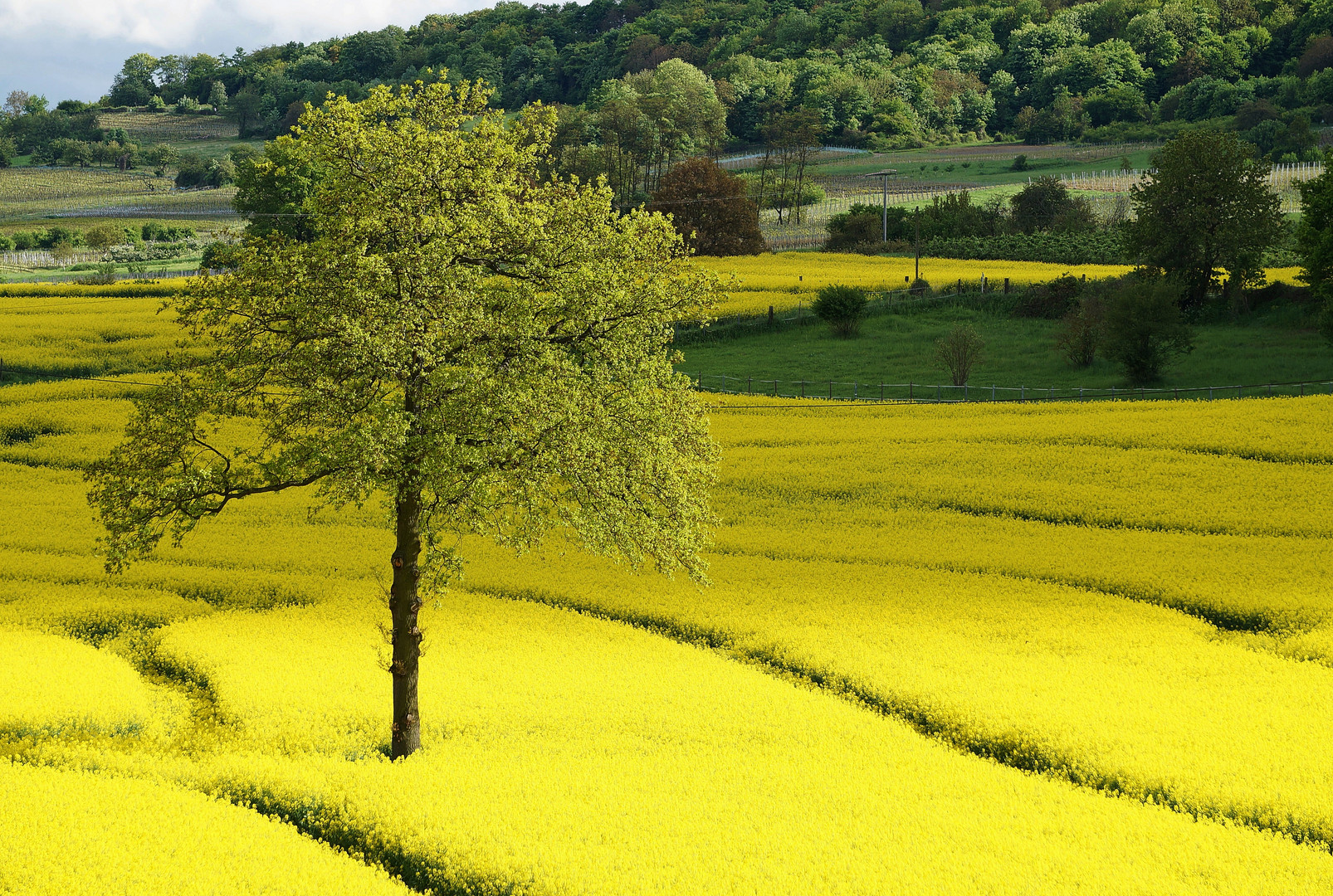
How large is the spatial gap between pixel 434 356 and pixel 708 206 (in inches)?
3490

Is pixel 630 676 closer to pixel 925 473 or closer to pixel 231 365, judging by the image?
pixel 231 365

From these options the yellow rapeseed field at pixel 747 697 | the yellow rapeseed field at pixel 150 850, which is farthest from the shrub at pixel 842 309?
the yellow rapeseed field at pixel 150 850

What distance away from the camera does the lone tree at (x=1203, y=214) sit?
65.3 metres

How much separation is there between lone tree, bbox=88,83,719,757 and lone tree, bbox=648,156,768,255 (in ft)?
278

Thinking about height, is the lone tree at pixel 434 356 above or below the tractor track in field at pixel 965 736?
above

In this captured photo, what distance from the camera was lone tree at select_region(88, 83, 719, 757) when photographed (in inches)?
631

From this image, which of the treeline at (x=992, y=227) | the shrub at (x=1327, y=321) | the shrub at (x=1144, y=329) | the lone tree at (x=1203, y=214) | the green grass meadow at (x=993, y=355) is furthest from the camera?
the treeline at (x=992, y=227)

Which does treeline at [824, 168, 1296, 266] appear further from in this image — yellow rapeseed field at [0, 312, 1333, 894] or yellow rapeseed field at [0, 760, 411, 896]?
yellow rapeseed field at [0, 760, 411, 896]

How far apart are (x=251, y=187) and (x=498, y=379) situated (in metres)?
87.3

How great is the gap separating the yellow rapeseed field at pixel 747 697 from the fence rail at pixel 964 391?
13.6 metres

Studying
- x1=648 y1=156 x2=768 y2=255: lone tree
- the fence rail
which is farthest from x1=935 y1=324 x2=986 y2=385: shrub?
x1=648 y1=156 x2=768 y2=255: lone tree

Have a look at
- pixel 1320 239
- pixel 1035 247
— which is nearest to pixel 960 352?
pixel 1320 239

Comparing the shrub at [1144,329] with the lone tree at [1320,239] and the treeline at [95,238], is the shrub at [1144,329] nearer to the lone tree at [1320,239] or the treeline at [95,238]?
the lone tree at [1320,239]

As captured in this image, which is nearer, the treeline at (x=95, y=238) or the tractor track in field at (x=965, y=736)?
the tractor track in field at (x=965, y=736)
